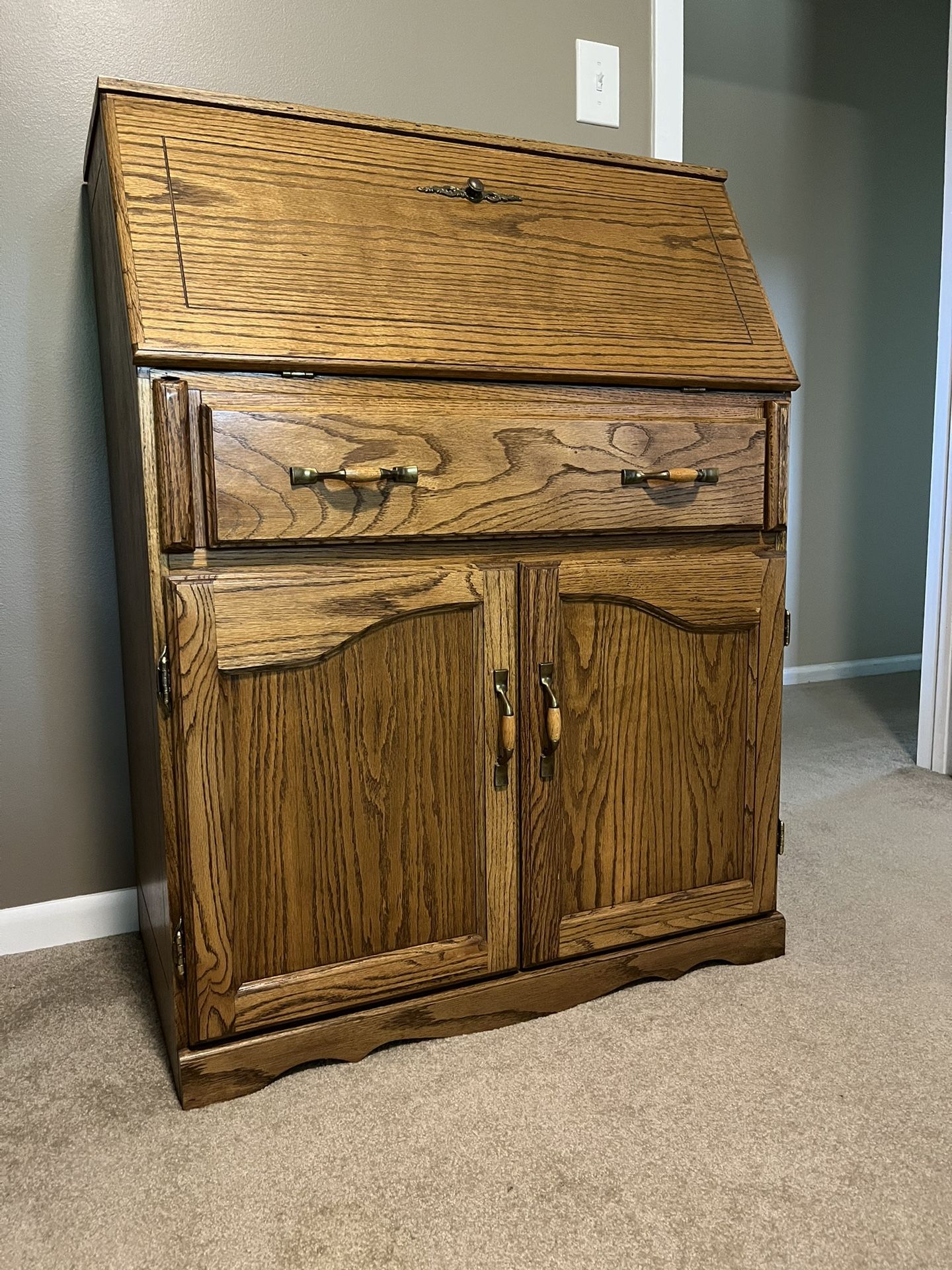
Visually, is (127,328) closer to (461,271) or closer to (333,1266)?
(461,271)

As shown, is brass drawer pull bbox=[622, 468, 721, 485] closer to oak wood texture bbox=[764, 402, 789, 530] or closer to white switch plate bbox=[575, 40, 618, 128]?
oak wood texture bbox=[764, 402, 789, 530]

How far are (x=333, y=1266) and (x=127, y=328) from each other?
90cm

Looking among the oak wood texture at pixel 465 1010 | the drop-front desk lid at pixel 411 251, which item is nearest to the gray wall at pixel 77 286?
the drop-front desk lid at pixel 411 251

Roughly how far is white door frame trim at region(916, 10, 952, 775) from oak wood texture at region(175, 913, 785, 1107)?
46.0 inches

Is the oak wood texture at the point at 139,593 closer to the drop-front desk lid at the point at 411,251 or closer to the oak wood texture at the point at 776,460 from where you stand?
the drop-front desk lid at the point at 411,251

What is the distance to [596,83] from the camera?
1.61 metres

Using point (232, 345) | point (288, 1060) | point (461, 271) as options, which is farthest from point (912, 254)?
point (288, 1060)

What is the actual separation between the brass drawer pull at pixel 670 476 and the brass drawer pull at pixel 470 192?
38 cm

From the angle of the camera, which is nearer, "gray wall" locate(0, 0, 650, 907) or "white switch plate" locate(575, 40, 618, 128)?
"gray wall" locate(0, 0, 650, 907)

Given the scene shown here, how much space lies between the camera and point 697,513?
Result: 1.21 metres

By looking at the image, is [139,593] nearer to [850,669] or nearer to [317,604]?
[317,604]

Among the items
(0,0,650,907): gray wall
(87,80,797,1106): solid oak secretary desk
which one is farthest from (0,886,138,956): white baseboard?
(87,80,797,1106): solid oak secretary desk

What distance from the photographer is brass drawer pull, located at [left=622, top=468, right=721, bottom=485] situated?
1155 mm

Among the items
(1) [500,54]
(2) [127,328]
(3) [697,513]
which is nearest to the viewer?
(2) [127,328]
